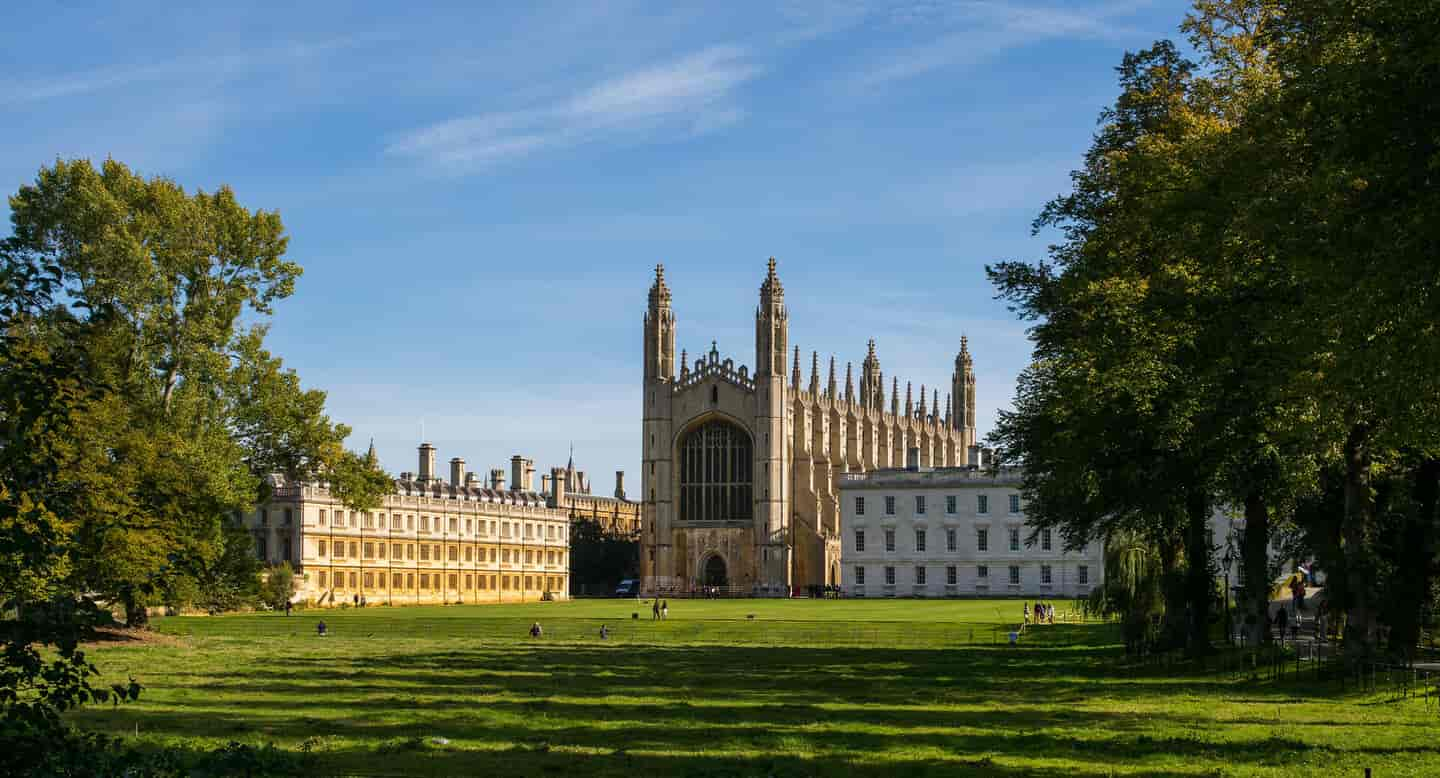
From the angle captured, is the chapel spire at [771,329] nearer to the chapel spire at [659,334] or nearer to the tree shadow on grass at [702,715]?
the chapel spire at [659,334]

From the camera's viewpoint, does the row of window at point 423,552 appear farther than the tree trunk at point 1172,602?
Yes

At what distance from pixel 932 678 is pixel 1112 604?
17.4 meters

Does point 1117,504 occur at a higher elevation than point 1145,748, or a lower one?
higher

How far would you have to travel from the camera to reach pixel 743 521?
12331 cm

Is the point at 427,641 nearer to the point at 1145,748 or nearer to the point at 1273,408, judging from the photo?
the point at 1273,408

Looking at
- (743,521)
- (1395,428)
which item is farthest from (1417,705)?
(743,521)

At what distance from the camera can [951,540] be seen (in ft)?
357

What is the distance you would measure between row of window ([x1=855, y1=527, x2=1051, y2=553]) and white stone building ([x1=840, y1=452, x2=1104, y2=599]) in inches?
2.8

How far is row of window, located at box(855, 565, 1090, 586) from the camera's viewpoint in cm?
10556

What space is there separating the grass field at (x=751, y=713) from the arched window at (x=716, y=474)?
8179cm

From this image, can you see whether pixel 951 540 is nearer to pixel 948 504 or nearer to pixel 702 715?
pixel 948 504

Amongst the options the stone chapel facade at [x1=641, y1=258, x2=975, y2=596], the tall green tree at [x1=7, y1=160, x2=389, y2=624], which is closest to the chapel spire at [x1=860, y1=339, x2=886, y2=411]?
the stone chapel facade at [x1=641, y1=258, x2=975, y2=596]

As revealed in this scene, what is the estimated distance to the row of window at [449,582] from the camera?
102312mm

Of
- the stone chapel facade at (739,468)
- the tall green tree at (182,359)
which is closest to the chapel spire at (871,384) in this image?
the stone chapel facade at (739,468)
